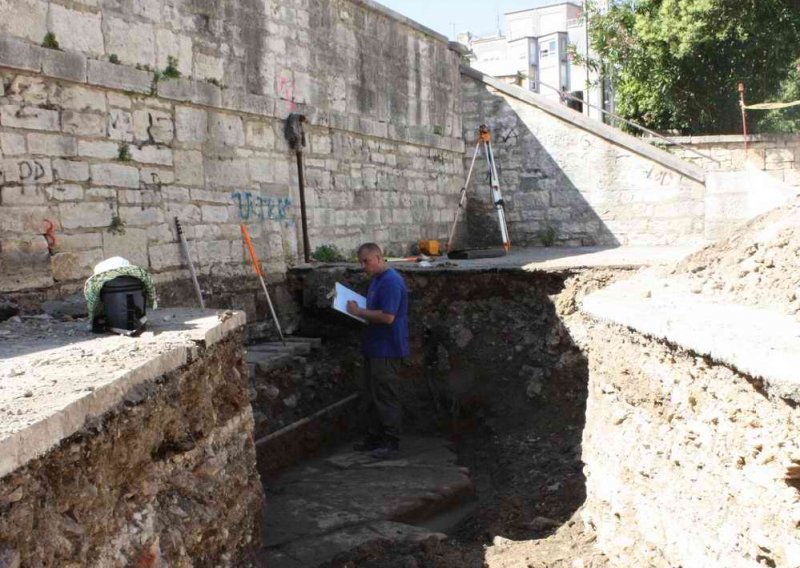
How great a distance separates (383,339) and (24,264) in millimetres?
2796

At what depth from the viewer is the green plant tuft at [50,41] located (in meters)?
6.11

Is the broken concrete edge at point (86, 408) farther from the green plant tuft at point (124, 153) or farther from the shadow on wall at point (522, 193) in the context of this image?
the shadow on wall at point (522, 193)

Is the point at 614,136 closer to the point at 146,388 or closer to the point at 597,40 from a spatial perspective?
the point at 597,40

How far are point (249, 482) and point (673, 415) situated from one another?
7.73ft

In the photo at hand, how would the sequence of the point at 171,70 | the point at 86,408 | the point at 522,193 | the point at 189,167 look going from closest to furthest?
the point at 86,408, the point at 171,70, the point at 189,167, the point at 522,193

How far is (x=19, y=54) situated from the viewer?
5.83 metres

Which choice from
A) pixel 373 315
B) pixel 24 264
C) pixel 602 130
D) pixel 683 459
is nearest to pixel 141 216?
pixel 24 264

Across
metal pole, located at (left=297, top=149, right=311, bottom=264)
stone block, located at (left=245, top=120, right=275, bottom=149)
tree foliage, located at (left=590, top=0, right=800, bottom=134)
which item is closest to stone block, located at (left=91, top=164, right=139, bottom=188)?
stone block, located at (left=245, top=120, right=275, bottom=149)

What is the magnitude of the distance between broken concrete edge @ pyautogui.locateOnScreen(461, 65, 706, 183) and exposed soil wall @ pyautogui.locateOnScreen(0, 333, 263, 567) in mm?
8899

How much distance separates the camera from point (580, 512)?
5.54m

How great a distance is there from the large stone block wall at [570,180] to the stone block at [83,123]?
7629 millimetres

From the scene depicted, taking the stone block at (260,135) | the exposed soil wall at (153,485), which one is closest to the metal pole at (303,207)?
the stone block at (260,135)

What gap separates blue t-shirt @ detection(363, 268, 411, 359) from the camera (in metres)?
6.85

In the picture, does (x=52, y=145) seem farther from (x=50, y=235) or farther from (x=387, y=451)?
(x=387, y=451)
